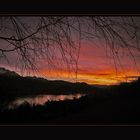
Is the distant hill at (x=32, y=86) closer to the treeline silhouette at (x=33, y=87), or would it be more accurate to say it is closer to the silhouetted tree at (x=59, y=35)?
the treeline silhouette at (x=33, y=87)

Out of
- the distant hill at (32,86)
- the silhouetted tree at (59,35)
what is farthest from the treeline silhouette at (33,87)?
the silhouetted tree at (59,35)

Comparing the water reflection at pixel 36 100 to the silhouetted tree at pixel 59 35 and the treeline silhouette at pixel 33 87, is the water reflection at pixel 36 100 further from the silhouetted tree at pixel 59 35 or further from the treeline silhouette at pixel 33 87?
the silhouetted tree at pixel 59 35

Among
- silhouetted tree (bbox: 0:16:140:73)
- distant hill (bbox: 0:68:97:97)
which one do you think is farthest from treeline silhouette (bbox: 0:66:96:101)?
silhouetted tree (bbox: 0:16:140:73)

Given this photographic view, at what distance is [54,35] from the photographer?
3.09 metres

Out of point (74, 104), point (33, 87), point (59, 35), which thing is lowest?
point (74, 104)

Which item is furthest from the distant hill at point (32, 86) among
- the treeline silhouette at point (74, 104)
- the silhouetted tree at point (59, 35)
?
the silhouetted tree at point (59, 35)

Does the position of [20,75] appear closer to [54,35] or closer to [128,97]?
[54,35]

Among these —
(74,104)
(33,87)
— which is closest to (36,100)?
(33,87)

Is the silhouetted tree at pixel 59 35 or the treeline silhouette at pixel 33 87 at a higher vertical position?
the silhouetted tree at pixel 59 35

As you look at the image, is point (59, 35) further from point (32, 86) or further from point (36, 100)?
point (36, 100)

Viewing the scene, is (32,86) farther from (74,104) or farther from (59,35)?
(59,35)

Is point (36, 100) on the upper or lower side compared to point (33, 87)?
lower

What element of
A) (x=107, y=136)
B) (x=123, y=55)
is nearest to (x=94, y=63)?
(x=123, y=55)

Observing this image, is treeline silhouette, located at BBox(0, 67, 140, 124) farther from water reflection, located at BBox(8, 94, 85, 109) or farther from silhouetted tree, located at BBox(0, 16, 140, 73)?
silhouetted tree, located at BBox(0, 16, 140, 73)
